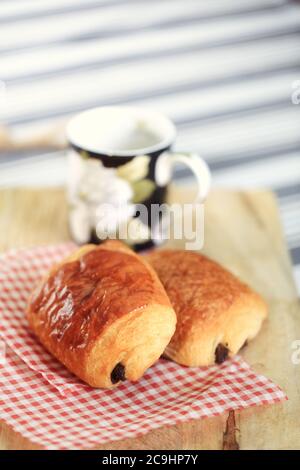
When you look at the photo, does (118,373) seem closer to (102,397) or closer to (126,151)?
(102,397)

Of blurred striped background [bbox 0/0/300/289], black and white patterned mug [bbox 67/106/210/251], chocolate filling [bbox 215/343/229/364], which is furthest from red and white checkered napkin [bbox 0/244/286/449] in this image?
blurred striped background [bbox 0/0/300/289]

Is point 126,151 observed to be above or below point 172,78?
above

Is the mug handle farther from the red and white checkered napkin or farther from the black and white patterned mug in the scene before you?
the red and white checkered napkin

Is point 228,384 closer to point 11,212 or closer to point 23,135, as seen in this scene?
point 11,212

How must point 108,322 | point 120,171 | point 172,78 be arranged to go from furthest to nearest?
1. point 172,78
2. point 120,171
3. point 108,322

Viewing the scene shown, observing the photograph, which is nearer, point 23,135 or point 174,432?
point 174,432

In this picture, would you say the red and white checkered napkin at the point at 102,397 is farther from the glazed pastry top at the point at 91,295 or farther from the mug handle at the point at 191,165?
the mug handle at the point at 191,165

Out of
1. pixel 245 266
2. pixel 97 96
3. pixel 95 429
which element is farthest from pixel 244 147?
pixel 95 429

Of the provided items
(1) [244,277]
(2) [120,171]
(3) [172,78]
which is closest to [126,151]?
(2) [120,171]
